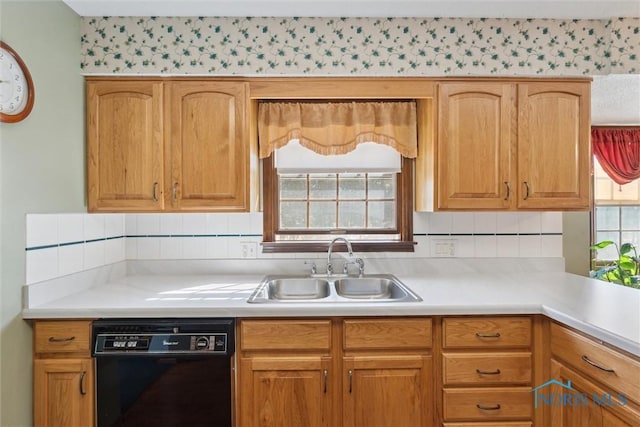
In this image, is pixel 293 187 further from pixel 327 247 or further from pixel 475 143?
pixel 475 143

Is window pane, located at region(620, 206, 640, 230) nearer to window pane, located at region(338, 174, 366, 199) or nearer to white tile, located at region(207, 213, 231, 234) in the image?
window pane, located at region(338, 174, 366, 199)

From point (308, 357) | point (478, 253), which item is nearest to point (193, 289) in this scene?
point (308, 357)

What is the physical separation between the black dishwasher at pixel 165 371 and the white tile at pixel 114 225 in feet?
2.50

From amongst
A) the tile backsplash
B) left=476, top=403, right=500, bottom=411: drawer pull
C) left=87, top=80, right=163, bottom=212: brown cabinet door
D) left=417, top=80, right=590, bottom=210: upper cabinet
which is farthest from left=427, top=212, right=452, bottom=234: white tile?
left=87, top=80, right=163, bottom=212: brown cabinet door

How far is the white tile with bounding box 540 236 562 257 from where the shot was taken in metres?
2.39

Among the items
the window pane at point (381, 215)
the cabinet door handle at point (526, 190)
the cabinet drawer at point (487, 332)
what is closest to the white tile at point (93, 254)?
the window pane at point (381, 215)

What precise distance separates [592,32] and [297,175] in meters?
1.88

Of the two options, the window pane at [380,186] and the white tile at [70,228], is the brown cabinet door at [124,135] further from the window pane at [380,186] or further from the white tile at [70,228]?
the window pane at [380,186]

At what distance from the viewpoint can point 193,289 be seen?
1.96 m

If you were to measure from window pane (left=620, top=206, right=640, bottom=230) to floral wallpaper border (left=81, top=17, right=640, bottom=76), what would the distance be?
7.14 ft

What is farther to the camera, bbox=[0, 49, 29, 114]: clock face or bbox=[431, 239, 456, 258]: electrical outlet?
bbox=[431, 239, 456, 258]: electrical outlet

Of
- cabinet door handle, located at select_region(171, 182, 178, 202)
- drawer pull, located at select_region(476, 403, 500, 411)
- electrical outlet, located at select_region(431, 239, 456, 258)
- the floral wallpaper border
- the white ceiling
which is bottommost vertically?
drawer pull, located at select_region(476, 403, 500, 411)

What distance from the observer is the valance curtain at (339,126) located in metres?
2.26

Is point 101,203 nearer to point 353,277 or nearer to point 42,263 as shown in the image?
point 42,263
